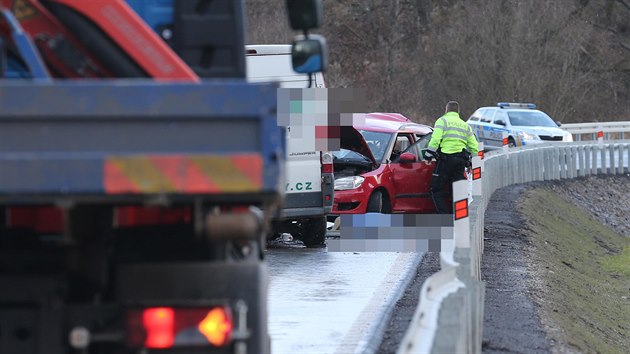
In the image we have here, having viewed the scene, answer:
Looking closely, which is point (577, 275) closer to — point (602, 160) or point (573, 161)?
point (573, 161)

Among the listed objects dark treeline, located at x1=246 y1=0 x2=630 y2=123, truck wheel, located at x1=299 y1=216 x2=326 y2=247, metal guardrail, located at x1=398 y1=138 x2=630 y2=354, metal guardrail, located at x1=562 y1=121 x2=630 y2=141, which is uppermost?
dark treeline, located at x1=246 y1=0 x2=630 y2=123

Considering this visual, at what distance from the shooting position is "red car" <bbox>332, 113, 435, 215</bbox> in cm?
1912

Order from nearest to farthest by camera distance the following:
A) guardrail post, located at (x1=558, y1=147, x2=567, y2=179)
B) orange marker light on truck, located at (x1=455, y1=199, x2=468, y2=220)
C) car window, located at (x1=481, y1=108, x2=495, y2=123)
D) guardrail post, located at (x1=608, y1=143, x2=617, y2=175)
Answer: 1. orange marker light on truck, located at (x1=455, y1=199, x2=468, y2=220)
2. guardrail post, located at (x1=558, y1=147, x2=567, y2=179)
3. guardrail post, located at (x1=608, y1=143, x2=617, y2=175)
4. car window, located at (x1=481, y1=108, x2=495, y2=123)

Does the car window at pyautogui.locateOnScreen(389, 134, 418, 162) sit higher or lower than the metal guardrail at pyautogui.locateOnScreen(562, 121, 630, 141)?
lower

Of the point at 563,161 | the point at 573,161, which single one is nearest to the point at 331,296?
the point at 563,161

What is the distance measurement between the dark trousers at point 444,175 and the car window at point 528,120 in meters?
23.3

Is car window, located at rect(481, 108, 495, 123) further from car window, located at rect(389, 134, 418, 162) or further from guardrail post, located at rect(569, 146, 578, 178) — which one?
car window, located at rect(389, 134, 418, 162)

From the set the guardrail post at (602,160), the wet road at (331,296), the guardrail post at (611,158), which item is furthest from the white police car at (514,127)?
the wet road at (331,296)

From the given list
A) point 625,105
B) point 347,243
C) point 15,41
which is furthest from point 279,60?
point 625,105

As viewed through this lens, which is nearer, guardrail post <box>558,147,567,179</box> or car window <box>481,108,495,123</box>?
guardrail post <box>558,147,567,179</box>

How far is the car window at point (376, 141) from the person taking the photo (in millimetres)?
19922

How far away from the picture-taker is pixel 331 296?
1336 cm

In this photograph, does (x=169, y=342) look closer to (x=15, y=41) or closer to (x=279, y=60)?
(x=15, y=41)

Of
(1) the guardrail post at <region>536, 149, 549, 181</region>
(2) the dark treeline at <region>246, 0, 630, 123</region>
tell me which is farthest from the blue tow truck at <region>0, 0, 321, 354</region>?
(2) the dark treeline at <region>246, 0, 630, 123</region>
